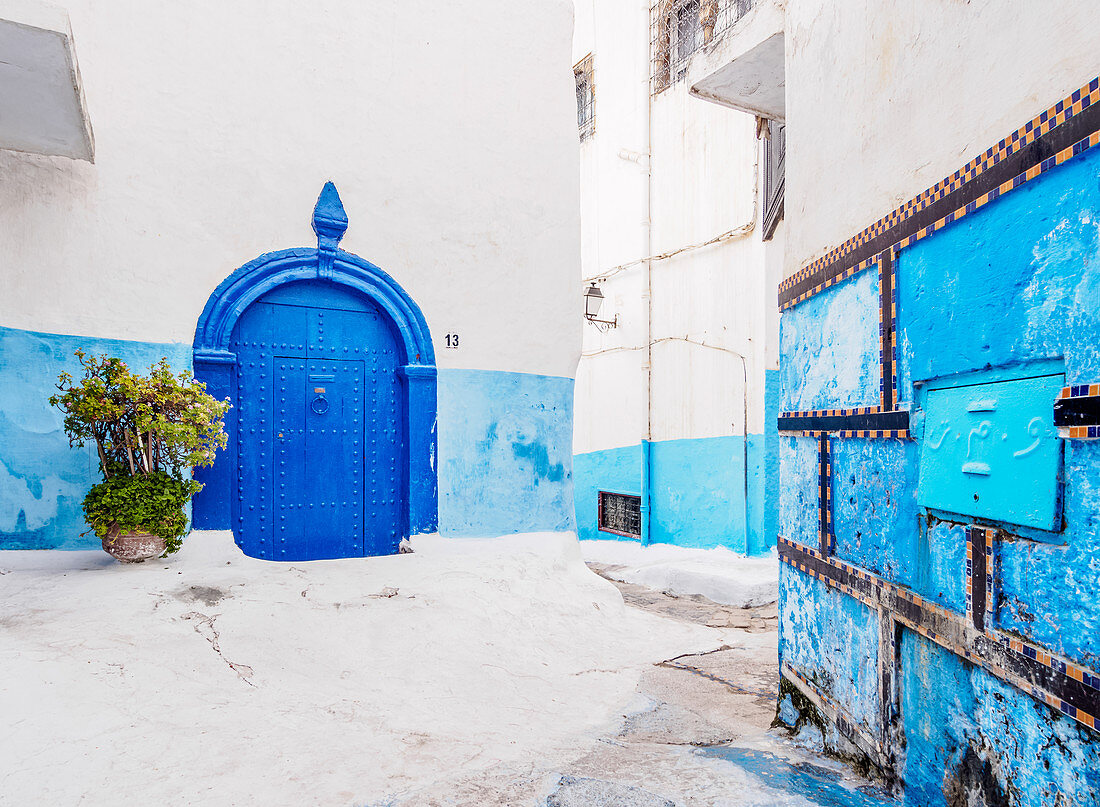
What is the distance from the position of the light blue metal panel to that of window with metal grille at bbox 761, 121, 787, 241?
6732 mm

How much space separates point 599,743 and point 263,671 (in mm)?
1841

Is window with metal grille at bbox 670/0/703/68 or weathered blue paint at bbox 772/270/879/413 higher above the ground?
window with metal grille at bbox 670/0/703/68

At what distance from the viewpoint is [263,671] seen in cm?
385

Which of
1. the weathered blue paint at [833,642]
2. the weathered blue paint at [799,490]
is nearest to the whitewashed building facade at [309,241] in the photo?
the weathered blue paint at [799,490]

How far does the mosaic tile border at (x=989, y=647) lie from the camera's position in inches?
69.8

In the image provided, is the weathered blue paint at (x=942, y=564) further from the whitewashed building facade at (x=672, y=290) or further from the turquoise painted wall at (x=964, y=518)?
the whitewashed building facade at (x=672, y=290)

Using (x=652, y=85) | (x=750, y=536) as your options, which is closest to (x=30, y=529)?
(x=750, y=536)

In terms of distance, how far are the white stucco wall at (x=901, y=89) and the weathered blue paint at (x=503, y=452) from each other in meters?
3.44

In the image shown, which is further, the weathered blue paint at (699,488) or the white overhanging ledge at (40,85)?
the weathered blue paint at (699,488)

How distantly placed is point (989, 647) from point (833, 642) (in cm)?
121

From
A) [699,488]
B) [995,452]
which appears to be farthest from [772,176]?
[995,452]

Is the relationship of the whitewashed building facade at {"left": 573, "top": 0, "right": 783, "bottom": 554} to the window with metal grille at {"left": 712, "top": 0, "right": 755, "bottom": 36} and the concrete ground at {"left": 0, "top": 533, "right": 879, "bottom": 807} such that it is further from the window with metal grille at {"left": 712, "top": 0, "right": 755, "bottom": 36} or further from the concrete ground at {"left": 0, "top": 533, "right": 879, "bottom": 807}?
the concrete ground at {"left": 0, "top": 533, "right": 879, "bottom": 807}

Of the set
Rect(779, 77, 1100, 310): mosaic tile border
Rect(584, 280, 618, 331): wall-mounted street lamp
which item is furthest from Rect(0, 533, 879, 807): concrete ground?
Rect(584, 280, 618, 331): wall-mounted street lamp

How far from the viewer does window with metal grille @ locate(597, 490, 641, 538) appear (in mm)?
11727
